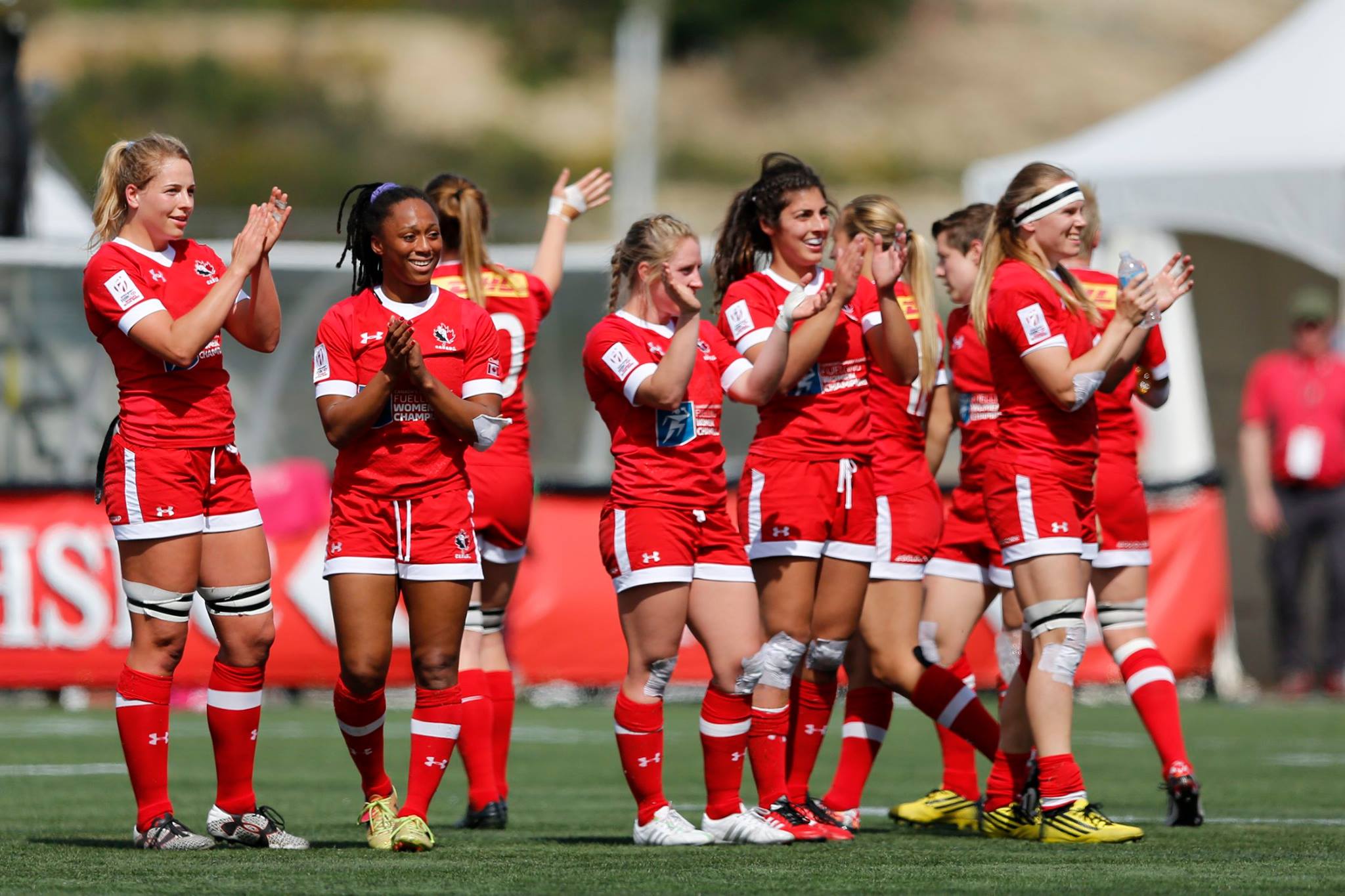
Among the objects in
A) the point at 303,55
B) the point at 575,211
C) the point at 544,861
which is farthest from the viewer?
the point at 303,55

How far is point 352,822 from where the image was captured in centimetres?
737

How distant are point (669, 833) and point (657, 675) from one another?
1.64ft

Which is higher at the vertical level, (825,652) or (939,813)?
(825,652)

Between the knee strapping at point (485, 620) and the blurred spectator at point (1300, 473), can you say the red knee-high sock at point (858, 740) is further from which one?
the blurred spectator at point (1300, 473)

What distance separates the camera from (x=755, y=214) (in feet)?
22.4

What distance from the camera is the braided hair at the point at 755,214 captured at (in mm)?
6707

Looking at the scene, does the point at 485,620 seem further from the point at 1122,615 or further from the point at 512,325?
the point at 1122,615

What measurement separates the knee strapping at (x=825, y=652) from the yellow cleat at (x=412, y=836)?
4.67 ft

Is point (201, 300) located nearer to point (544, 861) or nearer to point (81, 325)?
point (544, 861)

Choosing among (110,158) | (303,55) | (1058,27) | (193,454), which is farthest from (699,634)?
(1058,27)

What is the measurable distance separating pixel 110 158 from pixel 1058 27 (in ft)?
207

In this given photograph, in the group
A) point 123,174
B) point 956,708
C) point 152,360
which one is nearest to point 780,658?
point 956,708

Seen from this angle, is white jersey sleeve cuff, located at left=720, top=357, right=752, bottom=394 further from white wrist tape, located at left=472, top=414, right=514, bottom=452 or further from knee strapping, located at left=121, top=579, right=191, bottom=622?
knee strapping, located at left=121, top=579, right=191, bottom=622

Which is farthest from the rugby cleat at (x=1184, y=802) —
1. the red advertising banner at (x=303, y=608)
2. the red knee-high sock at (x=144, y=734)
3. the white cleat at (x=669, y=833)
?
the red advertising banner at (x=303, y=608)
